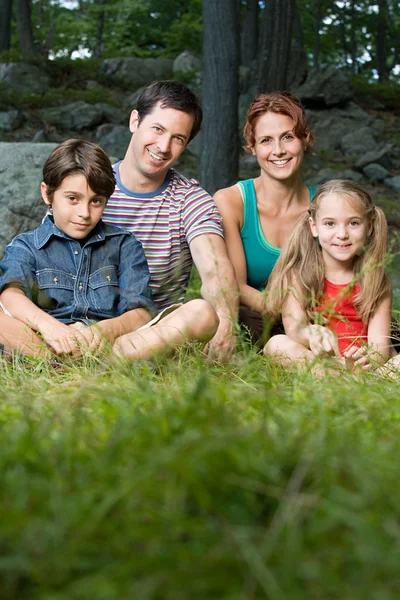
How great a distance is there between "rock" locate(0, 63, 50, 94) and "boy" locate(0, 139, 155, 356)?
11.0m

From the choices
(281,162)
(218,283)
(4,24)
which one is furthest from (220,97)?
(4,24)

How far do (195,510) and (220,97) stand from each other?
7357 millimetres

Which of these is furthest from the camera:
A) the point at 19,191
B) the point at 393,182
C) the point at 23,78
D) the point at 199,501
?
the point at 23,78

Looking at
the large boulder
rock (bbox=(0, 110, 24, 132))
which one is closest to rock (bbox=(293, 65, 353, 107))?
rock (bbox=(0, 110, 24, 132))

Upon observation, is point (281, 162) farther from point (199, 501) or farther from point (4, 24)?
point (4, 24)

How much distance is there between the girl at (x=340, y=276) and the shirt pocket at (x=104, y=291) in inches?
33.2

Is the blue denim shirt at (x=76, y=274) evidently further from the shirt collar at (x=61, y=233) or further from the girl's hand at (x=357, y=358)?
the girl's hand at (x=357, y=358)

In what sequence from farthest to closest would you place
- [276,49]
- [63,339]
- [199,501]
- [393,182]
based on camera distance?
[393,182] < [276,49] < [63,339] < [199,501]

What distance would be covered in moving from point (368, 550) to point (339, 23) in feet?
90.1

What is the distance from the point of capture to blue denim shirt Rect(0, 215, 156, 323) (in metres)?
3.85

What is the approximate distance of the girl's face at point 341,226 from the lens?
389cm

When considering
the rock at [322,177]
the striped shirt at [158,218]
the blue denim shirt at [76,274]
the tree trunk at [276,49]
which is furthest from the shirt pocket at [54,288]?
the rock at [322,177]

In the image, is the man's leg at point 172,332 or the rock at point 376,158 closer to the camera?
the man's leg at point 172,332

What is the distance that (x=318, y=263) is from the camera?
4059mm
